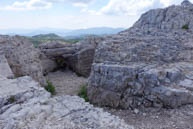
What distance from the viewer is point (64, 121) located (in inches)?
202

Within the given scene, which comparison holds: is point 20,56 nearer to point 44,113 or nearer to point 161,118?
point 44,113

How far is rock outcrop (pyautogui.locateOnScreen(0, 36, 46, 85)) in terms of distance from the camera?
1169cm

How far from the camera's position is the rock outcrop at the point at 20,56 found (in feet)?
38.3

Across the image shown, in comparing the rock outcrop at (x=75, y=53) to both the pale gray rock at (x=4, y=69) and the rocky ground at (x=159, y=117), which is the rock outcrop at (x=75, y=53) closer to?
the pale gray rock at (x=4, y=69)

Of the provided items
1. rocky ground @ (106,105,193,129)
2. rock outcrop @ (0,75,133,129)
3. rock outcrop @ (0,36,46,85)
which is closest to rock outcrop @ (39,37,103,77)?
rock outcrop @ (0,36,46,85)

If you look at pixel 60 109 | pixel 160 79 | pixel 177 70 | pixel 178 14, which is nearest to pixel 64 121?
pixel 60 109

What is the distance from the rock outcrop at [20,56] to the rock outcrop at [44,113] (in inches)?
217

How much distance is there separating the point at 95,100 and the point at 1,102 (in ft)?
19.2

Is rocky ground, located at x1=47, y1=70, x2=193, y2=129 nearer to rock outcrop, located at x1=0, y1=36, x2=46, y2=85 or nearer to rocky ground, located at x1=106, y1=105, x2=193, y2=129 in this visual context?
rocky ground, located at x1=106, y1=105, x2=193, y2=129

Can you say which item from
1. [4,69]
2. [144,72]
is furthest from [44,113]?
[144,72]

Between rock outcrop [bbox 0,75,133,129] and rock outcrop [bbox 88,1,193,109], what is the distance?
3.56 metres

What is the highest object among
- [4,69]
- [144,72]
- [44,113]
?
[4,69]

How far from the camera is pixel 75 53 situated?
709 inches

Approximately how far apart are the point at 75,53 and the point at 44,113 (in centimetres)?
1308
